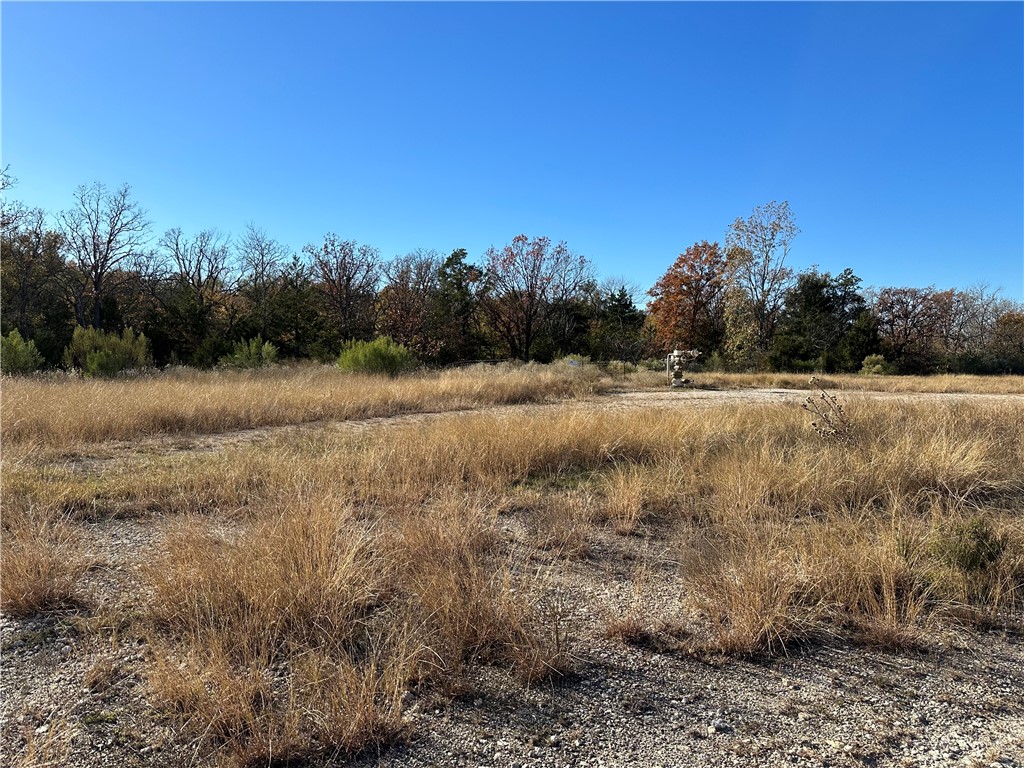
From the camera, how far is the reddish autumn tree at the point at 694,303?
3638cm

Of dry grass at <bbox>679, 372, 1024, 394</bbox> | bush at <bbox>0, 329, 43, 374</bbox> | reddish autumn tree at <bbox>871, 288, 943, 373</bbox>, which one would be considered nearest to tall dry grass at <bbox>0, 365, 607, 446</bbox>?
bush at <bbox>0, 329, 43, 374</bbox>

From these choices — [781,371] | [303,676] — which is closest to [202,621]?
[303,676]

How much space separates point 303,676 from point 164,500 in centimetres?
308

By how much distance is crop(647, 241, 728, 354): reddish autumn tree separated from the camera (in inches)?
1432

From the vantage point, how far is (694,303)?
37188mm

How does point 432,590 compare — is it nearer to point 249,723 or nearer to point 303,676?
point 303,676

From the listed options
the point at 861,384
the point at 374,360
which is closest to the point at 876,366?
the point at 861,384

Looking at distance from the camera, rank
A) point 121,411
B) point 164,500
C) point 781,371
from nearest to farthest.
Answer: point 164,500
point 121,411
point 781,371

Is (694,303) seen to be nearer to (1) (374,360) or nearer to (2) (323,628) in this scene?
(1) (374,360)

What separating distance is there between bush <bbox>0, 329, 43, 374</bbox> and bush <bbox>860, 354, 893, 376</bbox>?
34.3 m

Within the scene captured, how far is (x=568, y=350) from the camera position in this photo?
3694cm

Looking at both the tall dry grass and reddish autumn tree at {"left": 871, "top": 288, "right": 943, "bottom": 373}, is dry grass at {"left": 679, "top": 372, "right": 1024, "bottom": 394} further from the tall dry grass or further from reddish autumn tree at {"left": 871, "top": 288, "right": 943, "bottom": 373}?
reddish autumn tree at {"left": 871, "top": 288, "right": 943, "bottom": 373}

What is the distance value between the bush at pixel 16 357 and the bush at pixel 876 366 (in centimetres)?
3434

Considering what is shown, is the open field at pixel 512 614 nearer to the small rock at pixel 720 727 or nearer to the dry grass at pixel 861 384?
the small rock at pixel 720 727
